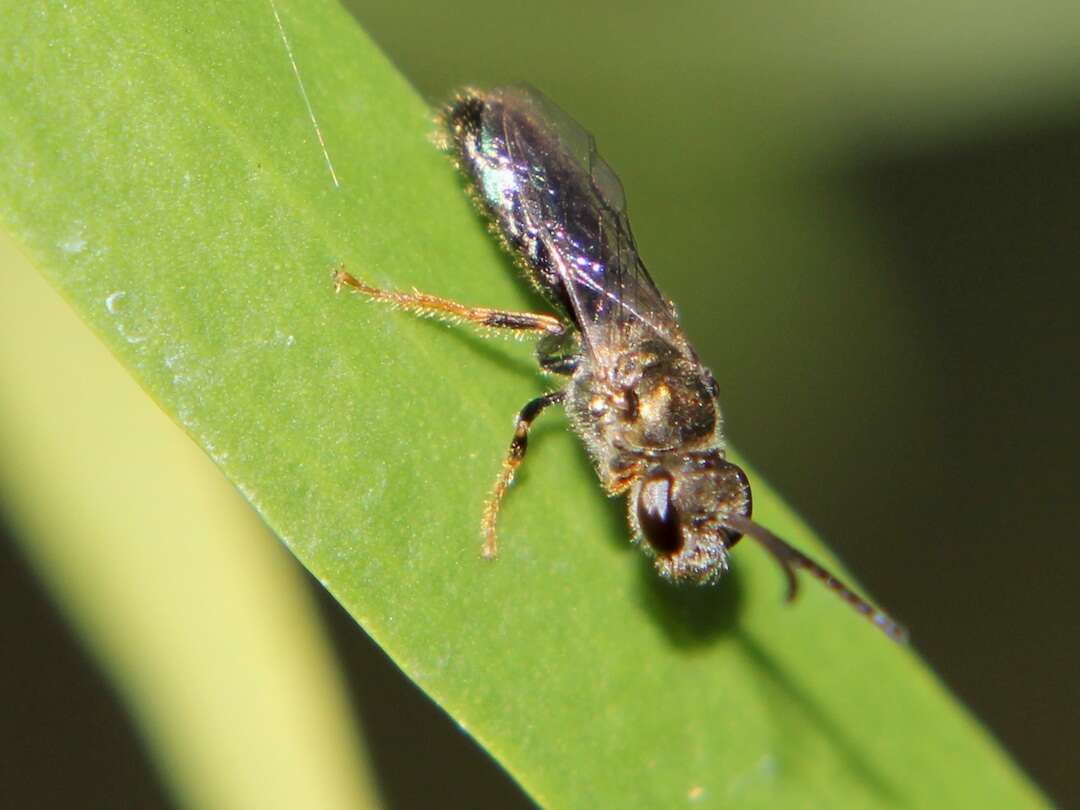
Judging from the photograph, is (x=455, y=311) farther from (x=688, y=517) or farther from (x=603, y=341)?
(x=688, y=517)

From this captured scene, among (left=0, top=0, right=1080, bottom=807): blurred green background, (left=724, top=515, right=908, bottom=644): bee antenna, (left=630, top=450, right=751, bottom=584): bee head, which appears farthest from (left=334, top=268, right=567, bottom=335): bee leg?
(left=0, top=0, right=1080, bottom=807): blurred green background

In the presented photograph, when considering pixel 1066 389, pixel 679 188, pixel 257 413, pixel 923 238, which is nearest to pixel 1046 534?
pixel 1066 389

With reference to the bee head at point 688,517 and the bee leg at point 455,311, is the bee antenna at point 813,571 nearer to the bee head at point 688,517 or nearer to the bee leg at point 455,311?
the bee head at point 688,517

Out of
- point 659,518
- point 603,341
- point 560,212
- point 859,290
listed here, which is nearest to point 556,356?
point 603,341

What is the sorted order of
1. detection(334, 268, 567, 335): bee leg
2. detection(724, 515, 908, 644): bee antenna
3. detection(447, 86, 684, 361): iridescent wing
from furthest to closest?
1. detection(447, 86, 684, 361): iridescent wing
2. detection(724, 515, 908, 644): bee antenna
3. detection(334, 268, 567, 335): bee leg

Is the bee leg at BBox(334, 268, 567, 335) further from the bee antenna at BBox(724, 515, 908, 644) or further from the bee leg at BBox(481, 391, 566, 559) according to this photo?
the bee antenna at BBox(724, 515, 908, 644)

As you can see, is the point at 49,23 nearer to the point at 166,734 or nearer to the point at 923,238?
the point at 166,734

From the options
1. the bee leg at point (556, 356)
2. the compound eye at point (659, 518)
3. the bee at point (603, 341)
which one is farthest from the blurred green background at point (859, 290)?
the compound eye at point (659, 518)

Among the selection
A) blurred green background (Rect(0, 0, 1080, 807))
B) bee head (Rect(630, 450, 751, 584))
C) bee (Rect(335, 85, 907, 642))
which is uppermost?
bee (Rect(335, 85, 907, 642))
